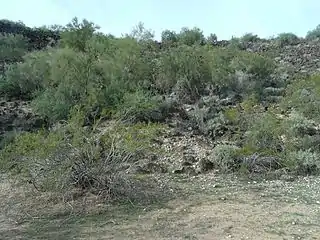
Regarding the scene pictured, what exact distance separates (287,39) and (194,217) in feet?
90.3

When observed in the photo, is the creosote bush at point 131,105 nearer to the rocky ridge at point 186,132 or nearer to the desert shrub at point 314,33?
the rocky ridge at point 186,132

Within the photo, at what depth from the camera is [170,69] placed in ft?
73.6

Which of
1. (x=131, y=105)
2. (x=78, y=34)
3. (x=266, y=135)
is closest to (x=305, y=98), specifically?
(x=266, y=135)

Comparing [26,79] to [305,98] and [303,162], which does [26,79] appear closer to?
[305,98]

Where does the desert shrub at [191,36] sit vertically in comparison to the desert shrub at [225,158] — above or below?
above

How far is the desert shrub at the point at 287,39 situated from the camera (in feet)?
112

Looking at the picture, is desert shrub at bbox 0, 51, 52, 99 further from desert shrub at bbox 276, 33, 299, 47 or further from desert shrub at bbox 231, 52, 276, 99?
desert shrub at bbox 276, 33, 299, 47

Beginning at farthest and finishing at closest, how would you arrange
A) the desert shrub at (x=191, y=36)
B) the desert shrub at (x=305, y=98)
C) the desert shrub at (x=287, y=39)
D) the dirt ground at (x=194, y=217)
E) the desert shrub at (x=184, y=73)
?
the desert shrub at (x=287, y=39) < the desert shrub at (x=191, y=36) < the desert shrub at (x=184, y=73) < the desert shrub at (x=305, y=98) < the dirt ground at (x=194, y=217)

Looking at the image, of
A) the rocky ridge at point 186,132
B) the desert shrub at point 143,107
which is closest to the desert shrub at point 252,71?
the rocky ridge at point 186,132

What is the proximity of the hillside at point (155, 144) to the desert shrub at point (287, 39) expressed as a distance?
6862mm

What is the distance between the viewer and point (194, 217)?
375 inches

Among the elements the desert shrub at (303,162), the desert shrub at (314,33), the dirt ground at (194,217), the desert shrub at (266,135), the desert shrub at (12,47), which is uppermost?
the desert shrub at (314,33)

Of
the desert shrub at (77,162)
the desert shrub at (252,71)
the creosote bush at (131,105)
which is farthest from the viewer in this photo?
the desert shrub at (252,71)

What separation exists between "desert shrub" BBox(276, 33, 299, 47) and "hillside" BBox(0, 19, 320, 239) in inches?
270
